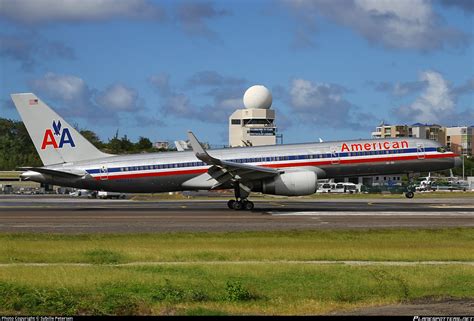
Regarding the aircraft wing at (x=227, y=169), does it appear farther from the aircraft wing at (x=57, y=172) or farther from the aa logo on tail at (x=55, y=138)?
the aa logo on tail at (x=55, y=138)

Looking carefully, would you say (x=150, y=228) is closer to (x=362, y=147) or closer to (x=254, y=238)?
(x=254, y=238)

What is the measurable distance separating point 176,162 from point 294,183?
8112mm

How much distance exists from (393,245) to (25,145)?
14665 centimetres

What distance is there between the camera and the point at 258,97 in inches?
6373

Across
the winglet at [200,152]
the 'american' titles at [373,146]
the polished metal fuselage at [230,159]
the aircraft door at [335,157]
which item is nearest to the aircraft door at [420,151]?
the 'american' titles at [373,146]

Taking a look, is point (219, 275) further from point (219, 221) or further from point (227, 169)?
point (227, 169)

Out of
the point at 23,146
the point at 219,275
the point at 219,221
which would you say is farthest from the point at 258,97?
the point at 219,275

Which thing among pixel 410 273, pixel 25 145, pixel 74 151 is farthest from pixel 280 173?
pixel 25 145

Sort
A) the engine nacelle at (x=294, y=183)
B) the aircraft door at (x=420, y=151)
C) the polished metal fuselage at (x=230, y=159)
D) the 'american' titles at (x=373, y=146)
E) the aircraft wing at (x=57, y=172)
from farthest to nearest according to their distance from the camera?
the aircraft door at (x=420, y=151) → the 'american' titles at (x=373, y=146) → the polished metal fuselage at (x=230, y=159) → the aircraft wing at (x=57, y=172) → the engine nacelle at (x=294, y=183)

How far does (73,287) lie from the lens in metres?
17.1

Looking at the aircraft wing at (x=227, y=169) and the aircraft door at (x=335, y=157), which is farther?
the aircraft door at (x=335, y=157)

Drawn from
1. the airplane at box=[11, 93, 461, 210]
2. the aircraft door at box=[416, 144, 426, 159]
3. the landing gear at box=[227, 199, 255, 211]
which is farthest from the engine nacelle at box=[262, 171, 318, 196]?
the aircraft door at box=[416, 144, 426, 159]

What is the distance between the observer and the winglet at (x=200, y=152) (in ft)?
147

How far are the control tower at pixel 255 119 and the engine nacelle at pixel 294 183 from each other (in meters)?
110
